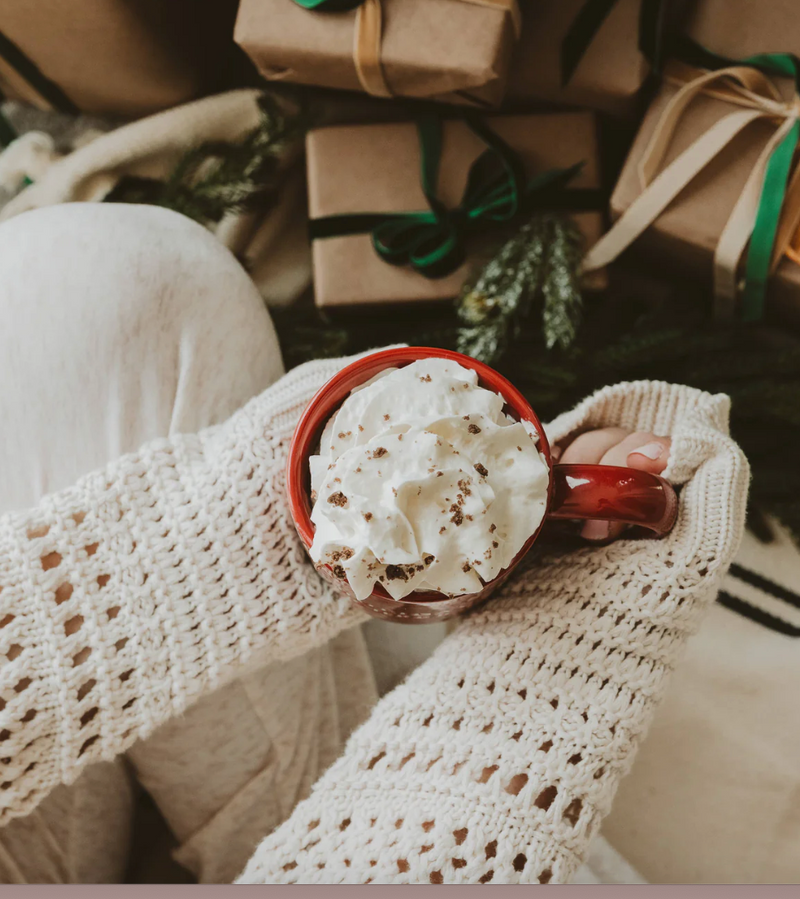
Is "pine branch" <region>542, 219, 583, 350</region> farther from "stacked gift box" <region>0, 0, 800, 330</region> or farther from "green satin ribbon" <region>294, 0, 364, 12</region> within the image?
"green satin ribbon" <region>294, 0, 364, 12</region>

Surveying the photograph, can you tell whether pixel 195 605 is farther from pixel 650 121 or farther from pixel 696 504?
pixel 650 121

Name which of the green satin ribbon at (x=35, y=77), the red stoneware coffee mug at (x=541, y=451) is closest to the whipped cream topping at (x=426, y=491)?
the red stoneware coffee mug at (x=541, y=451)

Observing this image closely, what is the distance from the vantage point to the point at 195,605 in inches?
23.4

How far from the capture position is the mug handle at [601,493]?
1.66 ft

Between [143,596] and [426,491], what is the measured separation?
286 mm

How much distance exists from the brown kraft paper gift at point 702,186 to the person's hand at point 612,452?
11.6 inches

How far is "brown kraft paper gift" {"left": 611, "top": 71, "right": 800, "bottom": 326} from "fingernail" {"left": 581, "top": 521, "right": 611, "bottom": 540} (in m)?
0.40

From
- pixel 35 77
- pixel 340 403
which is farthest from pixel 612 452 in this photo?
pixel 35 77

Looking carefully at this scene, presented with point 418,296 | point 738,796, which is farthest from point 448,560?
point 738,796

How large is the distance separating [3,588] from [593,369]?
672 mm

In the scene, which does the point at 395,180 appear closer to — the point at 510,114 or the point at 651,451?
the point at 510,114

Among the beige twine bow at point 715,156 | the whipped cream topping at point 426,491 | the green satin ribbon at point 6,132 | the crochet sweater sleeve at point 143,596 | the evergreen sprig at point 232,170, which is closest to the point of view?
the whipped cream topping at point 426,491

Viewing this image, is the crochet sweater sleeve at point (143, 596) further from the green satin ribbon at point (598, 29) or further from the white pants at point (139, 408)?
the green satin ribbon at point (598, 29)

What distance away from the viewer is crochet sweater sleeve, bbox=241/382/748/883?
58cm
